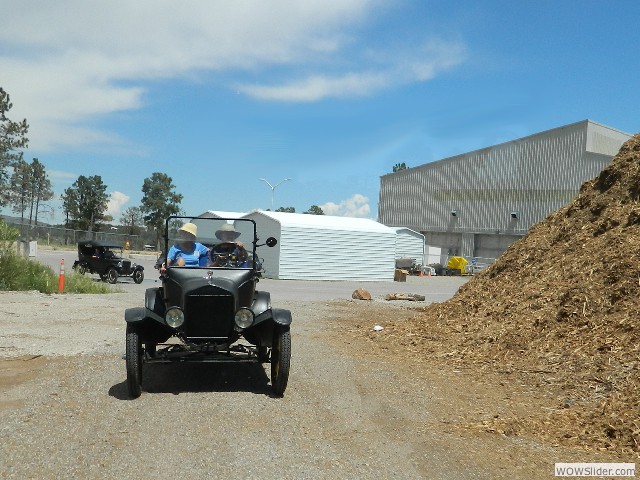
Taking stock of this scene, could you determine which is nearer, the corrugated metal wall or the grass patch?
the grass patch

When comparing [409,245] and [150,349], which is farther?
[409,245]

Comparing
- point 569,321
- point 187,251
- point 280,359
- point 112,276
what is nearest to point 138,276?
point 112,276

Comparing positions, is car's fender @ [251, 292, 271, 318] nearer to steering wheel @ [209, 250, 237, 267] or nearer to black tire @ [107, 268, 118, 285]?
steering wheel @ [209, 250, 237, 267]

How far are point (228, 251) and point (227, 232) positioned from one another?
29 cm

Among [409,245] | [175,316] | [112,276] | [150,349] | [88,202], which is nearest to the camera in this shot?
[175,316]

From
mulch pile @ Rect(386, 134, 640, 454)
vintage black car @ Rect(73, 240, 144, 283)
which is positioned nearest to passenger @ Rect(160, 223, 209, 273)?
mulch pile @ Rect(386, 134, 640, 454)

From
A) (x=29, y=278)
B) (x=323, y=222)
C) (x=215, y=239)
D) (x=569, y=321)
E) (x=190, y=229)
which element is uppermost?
(x=323, y=222)

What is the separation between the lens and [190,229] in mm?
7930

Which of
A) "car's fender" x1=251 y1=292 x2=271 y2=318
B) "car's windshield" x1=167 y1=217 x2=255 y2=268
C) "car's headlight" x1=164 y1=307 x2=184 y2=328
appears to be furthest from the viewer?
"car's windshield" x1=167 y1=217 x2=255 y2=268

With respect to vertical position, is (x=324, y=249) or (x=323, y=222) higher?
(x=323, y=222)

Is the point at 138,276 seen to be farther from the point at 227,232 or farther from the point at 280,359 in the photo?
the point at 280,359

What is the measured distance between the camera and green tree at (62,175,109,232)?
6825 centimetres

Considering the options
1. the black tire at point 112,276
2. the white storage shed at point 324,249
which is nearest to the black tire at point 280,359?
the black tire at point 112,276

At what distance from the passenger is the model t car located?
0.02m
